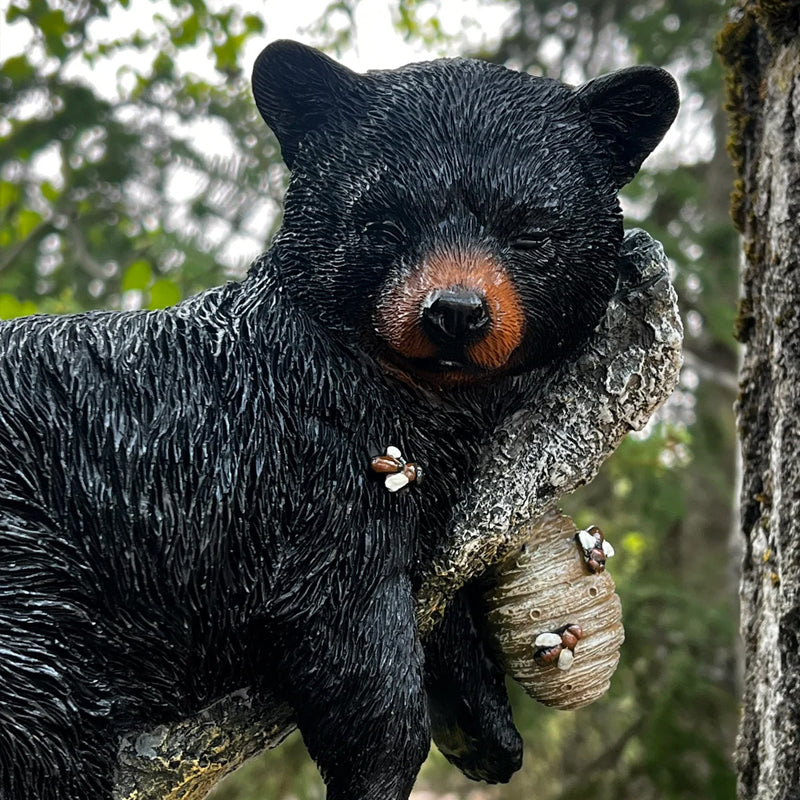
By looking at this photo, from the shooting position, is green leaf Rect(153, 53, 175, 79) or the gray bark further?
green leaf Rect(153, 53, 175, 79)

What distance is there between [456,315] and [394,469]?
8.4 inches

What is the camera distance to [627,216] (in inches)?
139

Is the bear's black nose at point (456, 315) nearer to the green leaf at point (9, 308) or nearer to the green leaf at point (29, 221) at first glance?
the green leaf at point (9, 308)

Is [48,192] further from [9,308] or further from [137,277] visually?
[137,277]

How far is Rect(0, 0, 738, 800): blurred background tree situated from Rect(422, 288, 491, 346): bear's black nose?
1.05 meters

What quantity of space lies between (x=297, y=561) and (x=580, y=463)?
45cm

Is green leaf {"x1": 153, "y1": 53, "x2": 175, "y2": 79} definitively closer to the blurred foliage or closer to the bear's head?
the blurred foliage

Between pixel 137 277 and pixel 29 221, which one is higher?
pixel 29 221

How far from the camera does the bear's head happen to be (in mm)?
1046

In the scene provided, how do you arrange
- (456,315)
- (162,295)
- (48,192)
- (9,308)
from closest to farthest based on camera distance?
(456,315) < (162,295) < (9,308) < (48,192)

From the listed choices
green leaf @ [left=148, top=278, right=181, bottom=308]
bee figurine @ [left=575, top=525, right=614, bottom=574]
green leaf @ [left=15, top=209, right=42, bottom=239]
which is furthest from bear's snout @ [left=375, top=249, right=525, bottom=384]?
green leaf @ [left=15, top=209, right=42, bottom=239]

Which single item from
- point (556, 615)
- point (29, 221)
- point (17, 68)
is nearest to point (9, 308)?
point (29, 221)

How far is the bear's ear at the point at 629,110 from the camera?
1.14 m

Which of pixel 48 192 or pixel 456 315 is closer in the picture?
pixel 456 315
